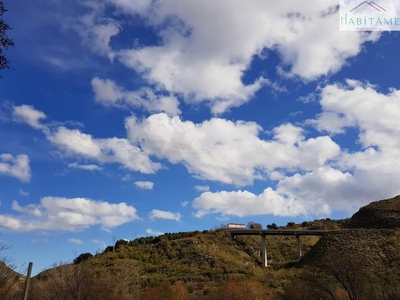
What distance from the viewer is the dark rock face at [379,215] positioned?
9132cm

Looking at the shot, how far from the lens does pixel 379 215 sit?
97625mm

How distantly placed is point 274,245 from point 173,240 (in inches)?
982

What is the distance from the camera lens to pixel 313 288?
3984 centimetres

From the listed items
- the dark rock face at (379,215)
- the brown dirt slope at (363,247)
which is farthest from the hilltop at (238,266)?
the dark rock face at (379,215)

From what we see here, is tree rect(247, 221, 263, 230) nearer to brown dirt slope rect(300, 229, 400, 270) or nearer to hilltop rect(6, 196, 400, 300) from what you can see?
hilltop rect(6, 196, 400, 300)

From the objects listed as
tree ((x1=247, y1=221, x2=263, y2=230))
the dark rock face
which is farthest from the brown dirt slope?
tree ((x1=247, y1=221, x2=263, y2=230))

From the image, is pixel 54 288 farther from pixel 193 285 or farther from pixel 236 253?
pixel 236 253

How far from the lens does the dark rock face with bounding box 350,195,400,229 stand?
9132 centimetres

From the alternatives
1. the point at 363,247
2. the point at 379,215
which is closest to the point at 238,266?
the point at 363,247

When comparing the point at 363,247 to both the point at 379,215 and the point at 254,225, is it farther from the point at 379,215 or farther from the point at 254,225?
the point at 254,225

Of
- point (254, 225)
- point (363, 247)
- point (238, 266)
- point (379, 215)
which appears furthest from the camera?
point (254, 225)

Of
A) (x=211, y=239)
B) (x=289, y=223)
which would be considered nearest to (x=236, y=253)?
(x=211, y=239)

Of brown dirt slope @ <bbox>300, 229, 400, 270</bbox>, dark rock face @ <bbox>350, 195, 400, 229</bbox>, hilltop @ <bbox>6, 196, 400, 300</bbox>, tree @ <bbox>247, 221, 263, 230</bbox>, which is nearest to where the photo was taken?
hilltop @ <bbox>6, 196, 400, 300</bbox>

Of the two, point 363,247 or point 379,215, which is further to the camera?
point 379,215
